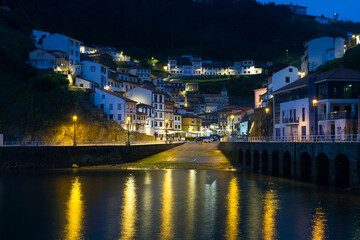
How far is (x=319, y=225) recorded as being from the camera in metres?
29.8

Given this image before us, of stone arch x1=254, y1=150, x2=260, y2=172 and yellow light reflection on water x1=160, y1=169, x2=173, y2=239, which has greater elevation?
stone arch x1=254, y1=150, x2=260, y2=172

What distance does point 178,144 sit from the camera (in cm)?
9306

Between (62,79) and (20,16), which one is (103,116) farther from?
(20,16)

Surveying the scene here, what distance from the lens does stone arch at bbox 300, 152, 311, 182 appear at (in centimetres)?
5062

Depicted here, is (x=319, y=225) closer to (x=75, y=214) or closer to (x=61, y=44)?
(x=75, y=214)

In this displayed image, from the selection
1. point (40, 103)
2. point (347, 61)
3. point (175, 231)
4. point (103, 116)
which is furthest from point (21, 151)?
point (347, 61)

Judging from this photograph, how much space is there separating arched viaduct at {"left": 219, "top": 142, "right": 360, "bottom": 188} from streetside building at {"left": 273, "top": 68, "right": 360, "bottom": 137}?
232 inches

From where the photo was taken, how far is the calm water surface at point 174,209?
28.6 m

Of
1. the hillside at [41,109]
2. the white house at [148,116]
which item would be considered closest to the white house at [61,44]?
the hillside at [41,109]

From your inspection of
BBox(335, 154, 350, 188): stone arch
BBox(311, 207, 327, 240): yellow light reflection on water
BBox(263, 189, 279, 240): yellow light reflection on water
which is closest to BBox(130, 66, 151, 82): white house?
BBox(335, 154, 350, 188): stone arch

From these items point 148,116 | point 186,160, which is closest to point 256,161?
point 186,160

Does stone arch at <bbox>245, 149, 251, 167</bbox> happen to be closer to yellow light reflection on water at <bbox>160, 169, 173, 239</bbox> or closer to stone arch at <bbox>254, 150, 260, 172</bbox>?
stone arch at <bbox>254, 150, 260, 172</bbox>

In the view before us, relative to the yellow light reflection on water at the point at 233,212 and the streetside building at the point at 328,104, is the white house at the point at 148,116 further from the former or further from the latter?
the yellow light reflection on water at the point at 233,212

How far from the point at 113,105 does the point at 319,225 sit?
242 feet
